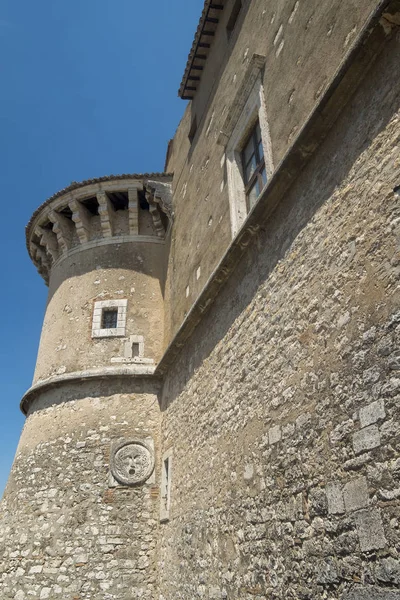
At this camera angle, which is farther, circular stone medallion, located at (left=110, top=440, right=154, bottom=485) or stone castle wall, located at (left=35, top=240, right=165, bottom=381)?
stone castle wall, located at (left=35, top=240, right=165, bottom=381)

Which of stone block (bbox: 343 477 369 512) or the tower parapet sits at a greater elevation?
the tower parapet

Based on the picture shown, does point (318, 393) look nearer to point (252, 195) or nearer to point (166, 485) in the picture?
point (252, 195)

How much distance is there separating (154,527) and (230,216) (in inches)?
182

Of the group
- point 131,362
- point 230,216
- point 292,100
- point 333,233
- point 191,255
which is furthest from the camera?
point 131,362

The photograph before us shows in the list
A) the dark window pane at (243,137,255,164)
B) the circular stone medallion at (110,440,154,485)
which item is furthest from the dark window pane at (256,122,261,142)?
the circular stone medallion at (110,440,154,485)

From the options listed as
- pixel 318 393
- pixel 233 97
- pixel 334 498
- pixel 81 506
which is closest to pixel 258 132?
pixel 233 97

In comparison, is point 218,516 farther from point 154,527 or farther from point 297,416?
point 154,527

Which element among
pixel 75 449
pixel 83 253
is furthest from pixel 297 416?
pixel 83 253

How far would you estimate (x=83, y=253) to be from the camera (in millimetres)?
9516

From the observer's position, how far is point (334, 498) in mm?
2875

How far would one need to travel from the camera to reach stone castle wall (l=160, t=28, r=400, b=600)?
2.65 meters

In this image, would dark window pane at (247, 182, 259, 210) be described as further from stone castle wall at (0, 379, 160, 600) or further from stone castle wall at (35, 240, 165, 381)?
stone castle wall at (0, 379, 160, 600)

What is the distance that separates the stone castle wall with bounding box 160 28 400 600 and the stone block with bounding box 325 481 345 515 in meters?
0.01

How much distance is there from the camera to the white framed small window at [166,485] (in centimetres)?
649
